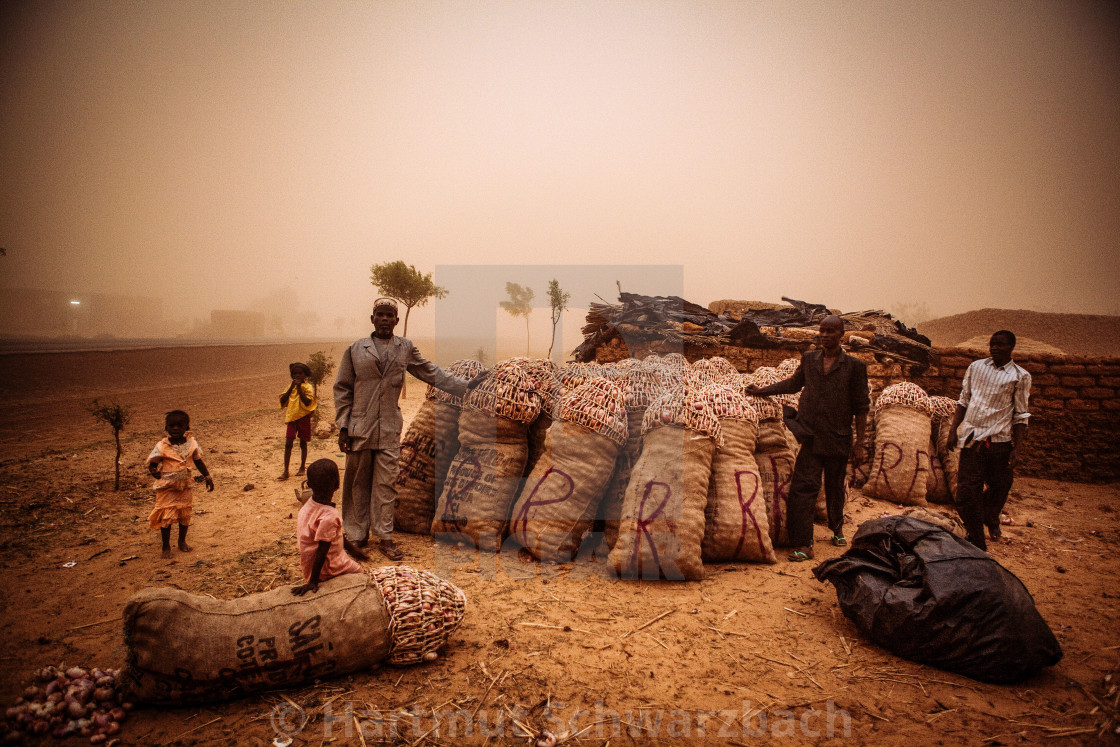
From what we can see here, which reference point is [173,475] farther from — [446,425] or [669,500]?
[669,500]

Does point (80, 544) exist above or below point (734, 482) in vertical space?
below

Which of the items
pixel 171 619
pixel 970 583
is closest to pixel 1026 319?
pixel 970 583

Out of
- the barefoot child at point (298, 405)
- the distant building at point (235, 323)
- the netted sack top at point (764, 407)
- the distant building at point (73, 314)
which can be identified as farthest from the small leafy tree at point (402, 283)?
the distant building at point (235, 323)

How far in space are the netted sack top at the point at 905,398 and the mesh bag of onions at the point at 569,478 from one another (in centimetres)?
418

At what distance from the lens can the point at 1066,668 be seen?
261cm

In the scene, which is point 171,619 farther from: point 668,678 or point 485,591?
point 668,678

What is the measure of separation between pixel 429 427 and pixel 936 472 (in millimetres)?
6105

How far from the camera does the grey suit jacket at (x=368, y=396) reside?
4047 mm

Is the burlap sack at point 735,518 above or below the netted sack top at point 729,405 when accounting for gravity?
below

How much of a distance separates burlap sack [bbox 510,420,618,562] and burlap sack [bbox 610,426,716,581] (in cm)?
33

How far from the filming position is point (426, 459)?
4.55 metres

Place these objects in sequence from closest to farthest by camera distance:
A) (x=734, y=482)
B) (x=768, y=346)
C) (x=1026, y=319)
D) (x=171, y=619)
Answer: (x=171, y=619), (x=734, y=482), (x=768, y=346), (x=1026, y=319)

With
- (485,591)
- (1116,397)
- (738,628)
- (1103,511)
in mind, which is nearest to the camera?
(738,628)

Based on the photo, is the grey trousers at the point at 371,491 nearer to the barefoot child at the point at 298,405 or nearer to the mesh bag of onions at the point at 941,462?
the barefoot child at the point at 298,405
